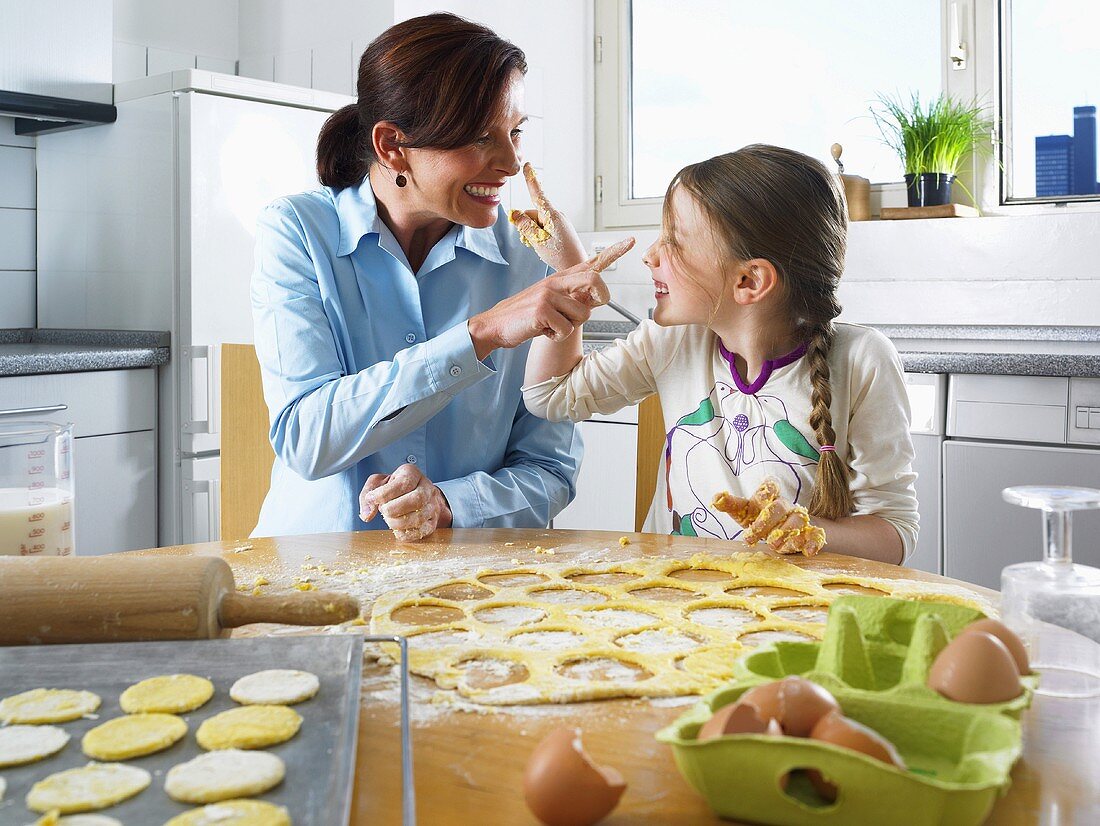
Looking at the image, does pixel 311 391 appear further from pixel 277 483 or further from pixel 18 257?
pixel 18 257

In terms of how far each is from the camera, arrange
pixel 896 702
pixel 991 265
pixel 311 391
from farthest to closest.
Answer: pixel 991 265 < pixel 311 391 < pixel 896 702

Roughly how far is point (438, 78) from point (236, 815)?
3.65 feet

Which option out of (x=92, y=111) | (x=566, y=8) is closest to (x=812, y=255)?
(x=92, y=111)

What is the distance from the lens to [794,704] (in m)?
0.52

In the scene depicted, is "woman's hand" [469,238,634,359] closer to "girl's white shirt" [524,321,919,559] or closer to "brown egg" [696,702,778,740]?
"girl's white shirt" [524,321,919,559]

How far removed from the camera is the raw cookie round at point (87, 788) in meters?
0.54

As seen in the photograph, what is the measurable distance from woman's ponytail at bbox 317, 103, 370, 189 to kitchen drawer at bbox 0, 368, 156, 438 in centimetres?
105

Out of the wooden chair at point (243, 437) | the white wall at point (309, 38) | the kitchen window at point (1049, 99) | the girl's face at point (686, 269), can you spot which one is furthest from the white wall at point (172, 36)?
the kitchen window at point (1049, 99)

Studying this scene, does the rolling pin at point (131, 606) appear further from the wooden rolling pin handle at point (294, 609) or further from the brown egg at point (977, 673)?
the brown egg at point (977, 673)

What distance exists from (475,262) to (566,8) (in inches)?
84.5

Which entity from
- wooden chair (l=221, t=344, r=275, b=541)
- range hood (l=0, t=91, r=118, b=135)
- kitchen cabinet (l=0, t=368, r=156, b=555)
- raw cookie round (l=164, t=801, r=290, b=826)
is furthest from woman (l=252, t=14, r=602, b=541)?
range hood (l=0, t=91, r=118, b=135)

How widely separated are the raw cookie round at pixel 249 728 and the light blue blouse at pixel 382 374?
0.71 m

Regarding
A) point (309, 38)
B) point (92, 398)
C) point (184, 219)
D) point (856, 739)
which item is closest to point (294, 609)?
point (856, 739)

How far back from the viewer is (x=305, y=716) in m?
0.64
